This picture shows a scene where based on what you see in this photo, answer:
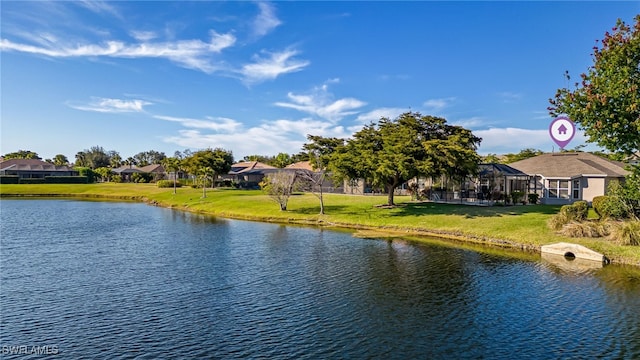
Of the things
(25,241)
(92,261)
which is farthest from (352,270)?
(25,241)

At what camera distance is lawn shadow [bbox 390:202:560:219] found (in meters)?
40.6

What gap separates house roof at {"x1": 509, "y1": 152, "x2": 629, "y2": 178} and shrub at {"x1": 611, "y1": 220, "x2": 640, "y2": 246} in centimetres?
1981

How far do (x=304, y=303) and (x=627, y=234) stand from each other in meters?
23.2

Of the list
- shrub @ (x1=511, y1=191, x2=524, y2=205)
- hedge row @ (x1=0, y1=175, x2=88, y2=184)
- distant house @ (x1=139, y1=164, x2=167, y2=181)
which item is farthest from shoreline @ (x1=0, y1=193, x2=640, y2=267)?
distant house @ (x1=139, y1=164, x2=167, y2=181)

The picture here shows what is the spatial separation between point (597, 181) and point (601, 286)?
3085cm

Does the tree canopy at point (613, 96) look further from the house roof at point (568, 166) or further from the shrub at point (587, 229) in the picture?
the house roof at point (568, 166)

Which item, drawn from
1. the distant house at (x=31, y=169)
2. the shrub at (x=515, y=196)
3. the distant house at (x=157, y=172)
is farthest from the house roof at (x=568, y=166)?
the distant house at (x=31, y=169)

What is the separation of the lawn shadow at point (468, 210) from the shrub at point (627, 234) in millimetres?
10005

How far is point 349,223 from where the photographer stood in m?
44.2

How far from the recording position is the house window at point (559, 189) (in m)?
48.5

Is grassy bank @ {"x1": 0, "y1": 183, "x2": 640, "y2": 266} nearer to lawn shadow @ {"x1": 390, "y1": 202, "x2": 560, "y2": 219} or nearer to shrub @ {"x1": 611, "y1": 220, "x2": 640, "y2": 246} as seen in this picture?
lawn shadow @ {"x1": 390, "y1": 202, "x2": 560, "y2": 219}

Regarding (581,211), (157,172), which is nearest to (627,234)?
(581,211)

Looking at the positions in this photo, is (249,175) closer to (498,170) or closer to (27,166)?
(498,170)

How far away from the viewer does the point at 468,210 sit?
Result: 42875 mm
